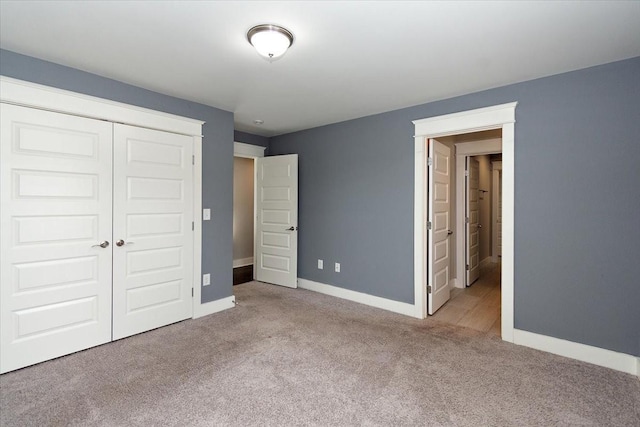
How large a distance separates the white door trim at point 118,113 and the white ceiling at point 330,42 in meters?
0.25

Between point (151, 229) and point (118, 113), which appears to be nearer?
point (118, 113)

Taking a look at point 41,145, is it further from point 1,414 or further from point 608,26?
point 608,26

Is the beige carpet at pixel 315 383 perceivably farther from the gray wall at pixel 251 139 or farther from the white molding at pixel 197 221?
the gray wall at pixel 251 139

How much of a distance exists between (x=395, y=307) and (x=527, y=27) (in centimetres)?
297

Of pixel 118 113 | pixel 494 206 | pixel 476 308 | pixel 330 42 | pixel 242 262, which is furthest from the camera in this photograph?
pixel 494 206

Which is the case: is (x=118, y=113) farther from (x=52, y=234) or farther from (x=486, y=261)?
(x=486, y=261)

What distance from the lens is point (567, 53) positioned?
234cm

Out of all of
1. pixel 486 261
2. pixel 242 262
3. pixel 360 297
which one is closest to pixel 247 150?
pixel 242 262

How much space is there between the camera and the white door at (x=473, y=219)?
496cm

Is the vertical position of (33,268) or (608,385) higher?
(33,268)

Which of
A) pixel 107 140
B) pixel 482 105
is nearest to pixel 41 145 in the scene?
pixel 107 140

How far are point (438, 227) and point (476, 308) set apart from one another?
115 cm

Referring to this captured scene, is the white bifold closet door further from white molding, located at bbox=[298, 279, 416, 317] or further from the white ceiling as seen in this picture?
white molding, located at bbox=[298, 279, 416, 317]

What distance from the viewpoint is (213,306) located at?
371 cm
